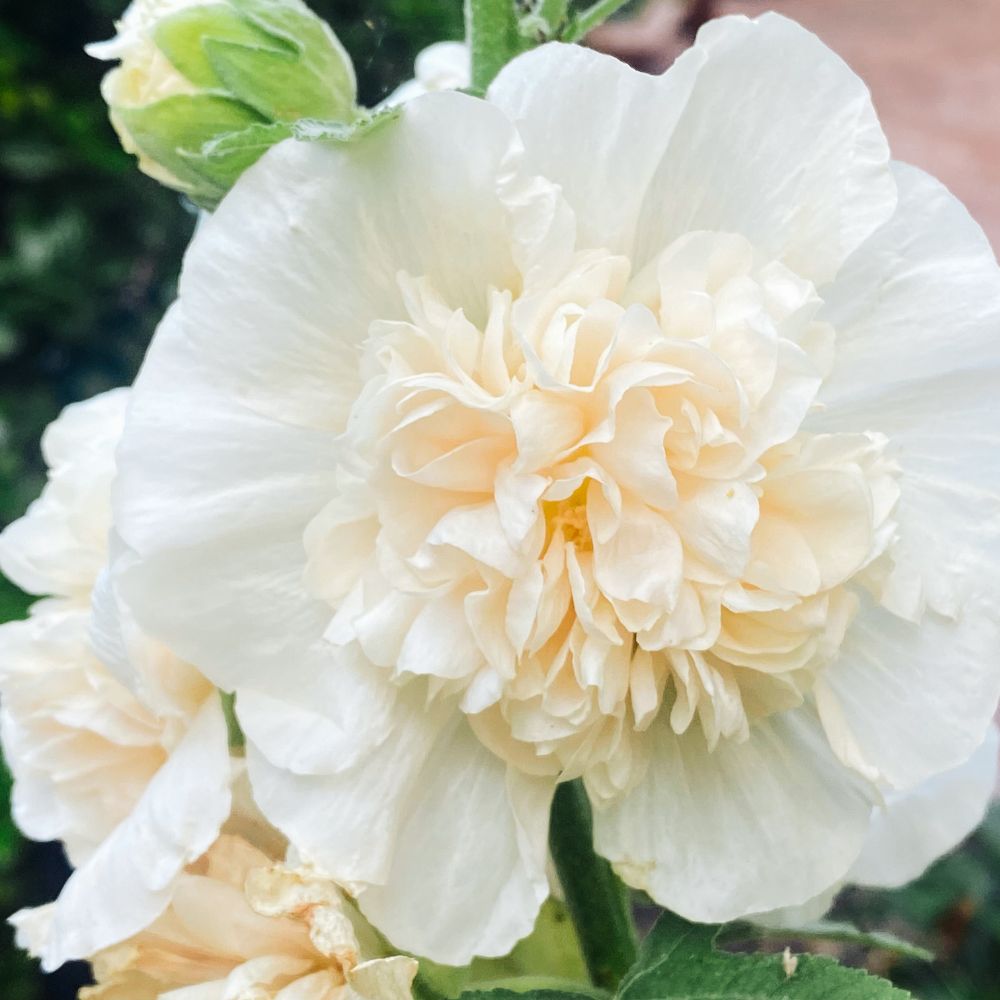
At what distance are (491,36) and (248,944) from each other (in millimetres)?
354

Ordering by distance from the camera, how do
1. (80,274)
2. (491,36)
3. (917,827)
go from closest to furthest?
(491,36) → (917,827) → (80,274)

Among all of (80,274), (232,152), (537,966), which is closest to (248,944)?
(537,966)

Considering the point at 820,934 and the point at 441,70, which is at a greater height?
the point at 441,70

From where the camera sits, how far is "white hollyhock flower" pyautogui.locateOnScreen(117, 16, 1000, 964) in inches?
14.3

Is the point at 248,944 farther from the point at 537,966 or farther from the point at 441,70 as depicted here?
the point at 441,70

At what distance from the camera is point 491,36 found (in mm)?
472

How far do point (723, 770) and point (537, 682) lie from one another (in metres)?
0.09

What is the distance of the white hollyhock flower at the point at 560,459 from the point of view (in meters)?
0.36

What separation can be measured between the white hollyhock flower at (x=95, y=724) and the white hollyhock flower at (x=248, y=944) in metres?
0.03

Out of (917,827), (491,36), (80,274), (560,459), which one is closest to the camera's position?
(560,459)

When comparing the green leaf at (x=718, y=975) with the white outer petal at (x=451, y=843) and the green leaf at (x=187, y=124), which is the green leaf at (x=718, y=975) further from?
the green leaf at (x=187, y=124)

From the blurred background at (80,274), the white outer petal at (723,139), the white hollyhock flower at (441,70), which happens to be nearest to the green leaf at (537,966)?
the white outer petal at (723,139)

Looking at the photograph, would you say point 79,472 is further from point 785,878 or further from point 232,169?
point 785,878

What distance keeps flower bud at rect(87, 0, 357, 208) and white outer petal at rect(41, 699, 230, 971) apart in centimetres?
20
